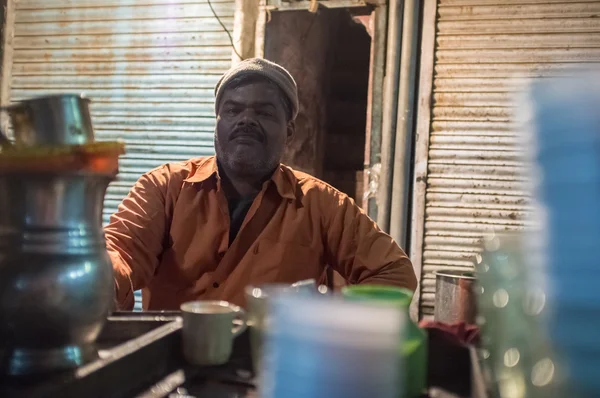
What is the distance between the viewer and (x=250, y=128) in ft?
6.04

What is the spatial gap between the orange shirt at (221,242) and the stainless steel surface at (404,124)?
0.63 m

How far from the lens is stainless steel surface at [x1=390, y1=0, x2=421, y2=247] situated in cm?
244

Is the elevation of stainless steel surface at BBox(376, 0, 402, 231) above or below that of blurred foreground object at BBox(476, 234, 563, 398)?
above

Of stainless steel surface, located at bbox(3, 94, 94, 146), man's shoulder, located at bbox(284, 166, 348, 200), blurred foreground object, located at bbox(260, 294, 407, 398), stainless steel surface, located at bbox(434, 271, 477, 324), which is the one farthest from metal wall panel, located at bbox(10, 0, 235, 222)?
blurred foreground object, located at bbox(260, 294, 407, 398)

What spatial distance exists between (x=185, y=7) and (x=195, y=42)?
196 millimetres

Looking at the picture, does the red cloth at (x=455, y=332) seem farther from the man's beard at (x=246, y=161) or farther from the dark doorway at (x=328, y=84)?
the dark doorway at (x=328, y=84)

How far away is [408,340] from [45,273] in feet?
1.64

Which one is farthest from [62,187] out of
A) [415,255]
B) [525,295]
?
[415,255]

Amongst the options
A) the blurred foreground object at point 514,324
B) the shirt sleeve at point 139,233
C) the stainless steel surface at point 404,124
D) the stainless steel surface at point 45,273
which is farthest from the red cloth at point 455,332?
the stainless steel surface at point 404,124

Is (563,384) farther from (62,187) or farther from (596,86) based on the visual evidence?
(62,187)

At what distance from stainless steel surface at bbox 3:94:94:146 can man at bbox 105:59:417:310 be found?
933 millimetres

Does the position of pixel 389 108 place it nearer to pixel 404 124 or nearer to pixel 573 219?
pixel 404 124

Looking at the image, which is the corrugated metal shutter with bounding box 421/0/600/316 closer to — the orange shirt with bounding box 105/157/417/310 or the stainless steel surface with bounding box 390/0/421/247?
the stainless steel surface with bounding box 390/0/421/247

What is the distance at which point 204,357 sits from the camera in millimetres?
840
